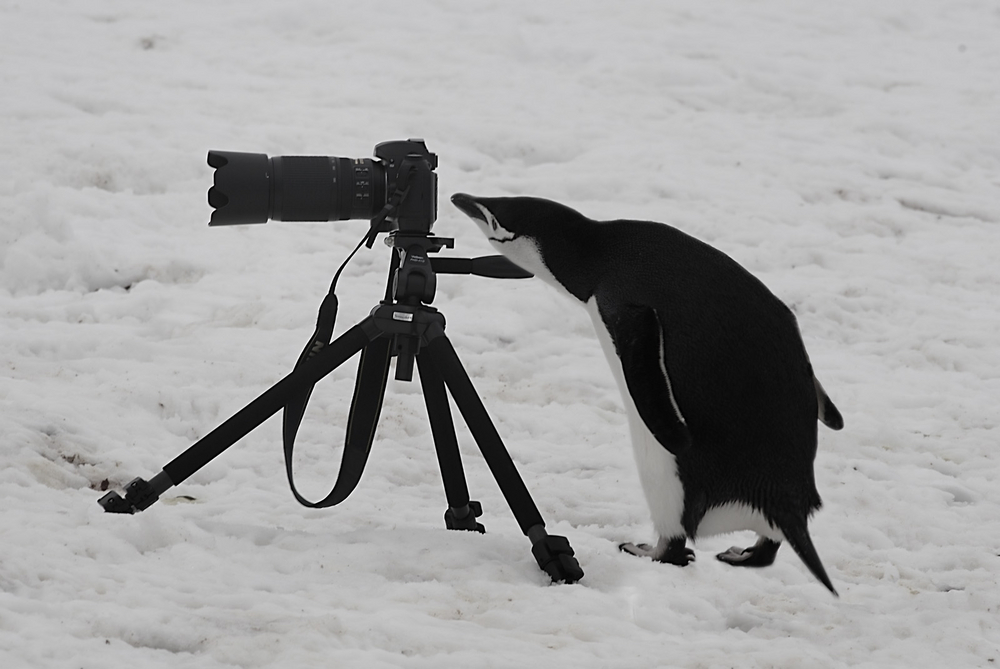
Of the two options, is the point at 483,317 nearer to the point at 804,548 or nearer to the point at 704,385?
the point at 704,385

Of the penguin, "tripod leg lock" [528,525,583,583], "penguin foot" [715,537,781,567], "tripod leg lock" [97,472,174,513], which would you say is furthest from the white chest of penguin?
"tripod leg lock" [97,472,174,513]

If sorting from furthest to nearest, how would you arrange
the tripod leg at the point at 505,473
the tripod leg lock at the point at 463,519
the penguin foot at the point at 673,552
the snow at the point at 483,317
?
the tripod leg lock at the point at 463,519 < the penguin foot at the point at 673,552 < the tripod leg at the point at 505,473 < the snow at the point at 483,317

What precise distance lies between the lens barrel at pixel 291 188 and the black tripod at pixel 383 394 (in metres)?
0.13

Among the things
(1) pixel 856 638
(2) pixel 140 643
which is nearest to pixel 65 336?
(2) pixel 140 643

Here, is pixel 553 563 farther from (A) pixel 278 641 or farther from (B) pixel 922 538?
(B) pixel 922 538

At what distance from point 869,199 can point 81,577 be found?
5.17m

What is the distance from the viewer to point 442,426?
2.30m

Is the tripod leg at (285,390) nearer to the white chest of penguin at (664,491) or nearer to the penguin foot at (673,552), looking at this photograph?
the white chest of penguin at (664,491)

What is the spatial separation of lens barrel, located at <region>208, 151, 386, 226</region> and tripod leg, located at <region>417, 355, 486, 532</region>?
42 centimetres

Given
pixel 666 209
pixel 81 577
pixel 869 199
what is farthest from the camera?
pixel 869 199

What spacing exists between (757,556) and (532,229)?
39.0 inches

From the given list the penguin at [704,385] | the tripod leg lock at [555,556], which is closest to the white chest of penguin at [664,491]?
the penguin at [704,385]

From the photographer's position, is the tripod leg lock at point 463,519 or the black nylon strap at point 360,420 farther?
the tripod leg lock at point 463,519

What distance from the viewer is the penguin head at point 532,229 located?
2289 millimetres
